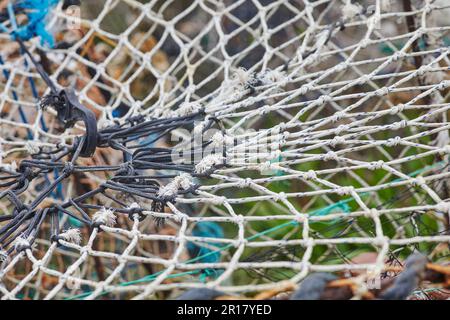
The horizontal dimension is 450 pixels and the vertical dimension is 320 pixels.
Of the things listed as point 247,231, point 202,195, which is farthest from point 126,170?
point 247,231

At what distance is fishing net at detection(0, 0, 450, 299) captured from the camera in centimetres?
77

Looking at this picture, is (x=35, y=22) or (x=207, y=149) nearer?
(x=207, y=149)

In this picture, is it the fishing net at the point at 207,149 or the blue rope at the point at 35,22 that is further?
the blue rope at the point at 35,22

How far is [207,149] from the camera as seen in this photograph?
3.17ft

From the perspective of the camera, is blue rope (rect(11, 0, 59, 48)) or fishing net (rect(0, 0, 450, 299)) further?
blue rope (rect(11, 0, 59, 48))

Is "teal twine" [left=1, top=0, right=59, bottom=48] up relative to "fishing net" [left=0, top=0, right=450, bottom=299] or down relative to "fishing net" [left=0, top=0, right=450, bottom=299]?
up

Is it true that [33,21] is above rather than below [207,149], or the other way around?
above

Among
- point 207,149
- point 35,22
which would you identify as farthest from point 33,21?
point 207,149

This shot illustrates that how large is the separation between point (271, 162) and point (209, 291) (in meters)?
0.33

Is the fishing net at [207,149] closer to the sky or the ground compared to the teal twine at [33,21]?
closer to the ground

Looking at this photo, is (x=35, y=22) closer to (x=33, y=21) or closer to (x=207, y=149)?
(x=33, y=21)

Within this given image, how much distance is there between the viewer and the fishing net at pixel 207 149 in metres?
0.77
